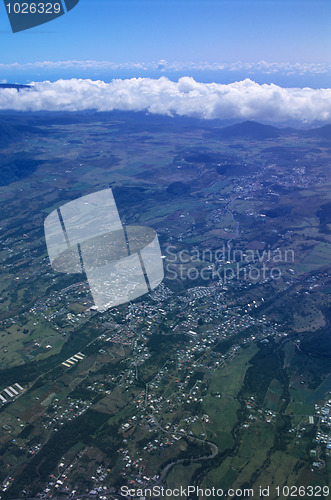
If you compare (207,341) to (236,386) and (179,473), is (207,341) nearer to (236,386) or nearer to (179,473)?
(236,386)

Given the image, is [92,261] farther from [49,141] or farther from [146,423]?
[49,141]

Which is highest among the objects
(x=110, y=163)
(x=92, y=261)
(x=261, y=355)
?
(x=110, y=163)

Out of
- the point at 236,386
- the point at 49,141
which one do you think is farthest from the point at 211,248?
the point at 49,141

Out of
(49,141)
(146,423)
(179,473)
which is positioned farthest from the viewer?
(49,141)

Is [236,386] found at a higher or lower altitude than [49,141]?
lower

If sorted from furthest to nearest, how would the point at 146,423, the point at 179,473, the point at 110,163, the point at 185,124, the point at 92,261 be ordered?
the point at 185,124 → the point at 110,163 → the point at 92,261 → the point at 146,423 → the point at 179,473

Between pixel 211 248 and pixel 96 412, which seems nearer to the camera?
pixel 96 412
